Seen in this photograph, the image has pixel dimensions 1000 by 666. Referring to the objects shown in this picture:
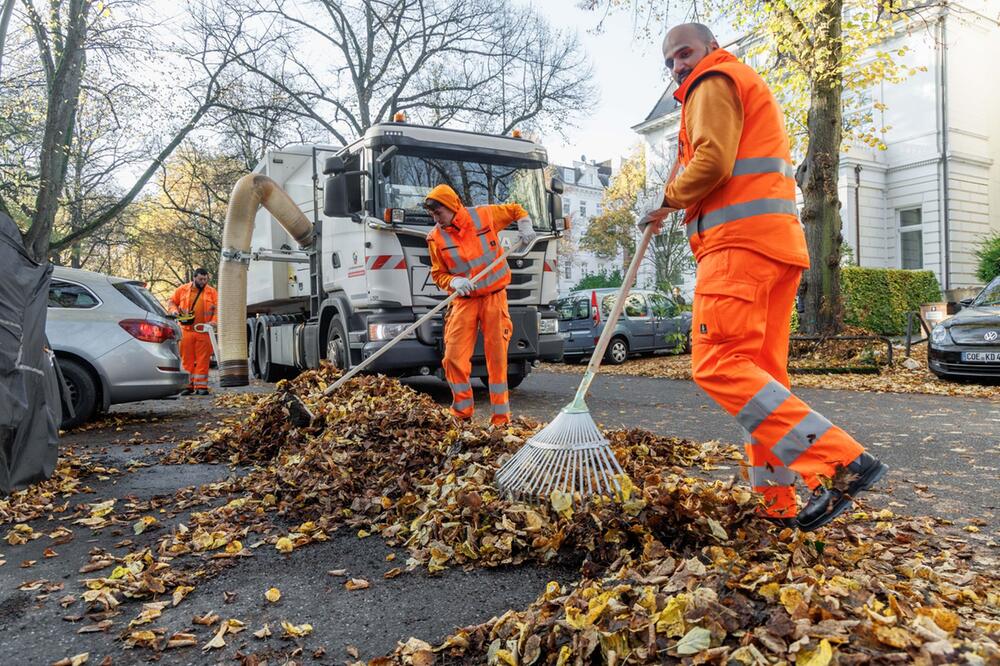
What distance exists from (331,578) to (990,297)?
10.6 meters

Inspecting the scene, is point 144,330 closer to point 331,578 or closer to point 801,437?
point 331,578

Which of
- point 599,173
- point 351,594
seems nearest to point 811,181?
point 351,594

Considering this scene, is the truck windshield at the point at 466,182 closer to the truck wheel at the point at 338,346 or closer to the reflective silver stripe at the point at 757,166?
the truck wheel at the point at 338,346

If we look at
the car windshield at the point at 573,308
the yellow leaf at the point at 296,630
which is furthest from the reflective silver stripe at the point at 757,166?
the car windshield at the point at 573,308

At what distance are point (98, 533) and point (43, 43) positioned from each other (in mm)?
9307

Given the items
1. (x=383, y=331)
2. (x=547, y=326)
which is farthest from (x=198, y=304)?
(x=547, y=326)

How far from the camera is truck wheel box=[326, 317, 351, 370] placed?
331 inches

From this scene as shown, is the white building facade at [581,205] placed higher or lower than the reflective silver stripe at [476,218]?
higher

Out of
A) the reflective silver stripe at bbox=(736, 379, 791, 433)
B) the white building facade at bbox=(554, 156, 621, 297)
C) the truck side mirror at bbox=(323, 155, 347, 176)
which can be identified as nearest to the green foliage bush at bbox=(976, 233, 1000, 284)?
the truck side mirror at bbox=(323, 155, 347, 176)

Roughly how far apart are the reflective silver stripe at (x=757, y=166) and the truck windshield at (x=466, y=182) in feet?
17.3

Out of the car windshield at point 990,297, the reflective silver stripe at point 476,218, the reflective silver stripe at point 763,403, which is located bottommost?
the reflective silver stripe at point 763,403

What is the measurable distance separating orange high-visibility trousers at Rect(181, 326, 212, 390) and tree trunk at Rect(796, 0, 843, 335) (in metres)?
10.2

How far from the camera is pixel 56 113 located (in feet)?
32.5

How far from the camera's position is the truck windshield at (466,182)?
7.97 m
